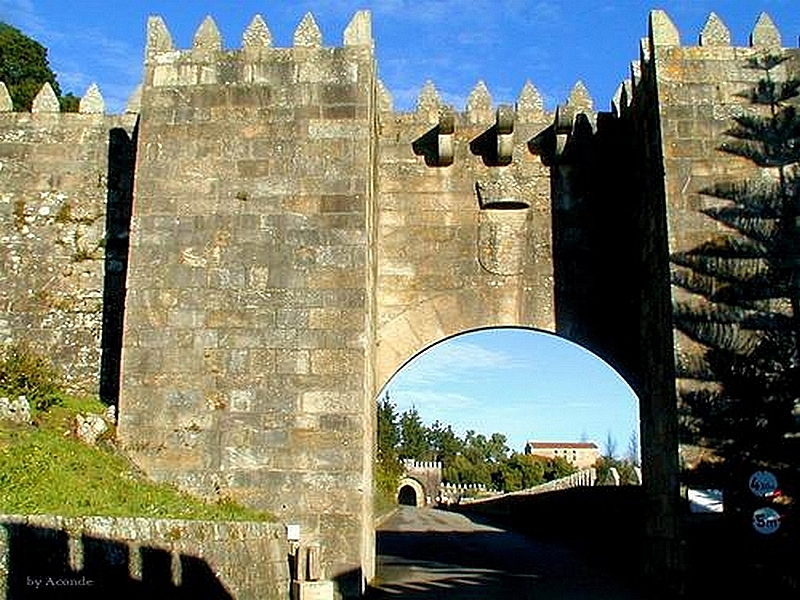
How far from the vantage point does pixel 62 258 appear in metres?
11.2

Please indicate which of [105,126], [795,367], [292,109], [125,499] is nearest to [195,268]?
[292,109]

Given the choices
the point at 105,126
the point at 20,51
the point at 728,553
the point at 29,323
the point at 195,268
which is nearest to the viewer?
the point at 728,553

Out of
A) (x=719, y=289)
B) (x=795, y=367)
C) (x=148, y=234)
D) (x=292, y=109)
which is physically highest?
(x=292, y=109)

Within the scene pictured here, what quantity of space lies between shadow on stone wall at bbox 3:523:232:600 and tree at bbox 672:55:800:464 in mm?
4714

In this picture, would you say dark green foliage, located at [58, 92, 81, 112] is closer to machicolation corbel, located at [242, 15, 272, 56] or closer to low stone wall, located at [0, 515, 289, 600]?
machicolation corbel, located at [242, 15, 272, 56]

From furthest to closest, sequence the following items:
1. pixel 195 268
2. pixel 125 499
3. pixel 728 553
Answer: pixel 195 268 < pixel 728 553 < pixel 125 499

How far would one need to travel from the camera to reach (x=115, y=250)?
11266 millimetres

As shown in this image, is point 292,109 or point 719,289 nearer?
point 719,289

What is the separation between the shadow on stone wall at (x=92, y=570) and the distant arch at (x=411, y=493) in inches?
1759

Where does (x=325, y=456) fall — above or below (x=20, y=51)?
below

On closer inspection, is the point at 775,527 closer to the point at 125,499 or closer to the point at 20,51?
the point at 125,499

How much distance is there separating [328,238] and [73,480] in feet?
11.3

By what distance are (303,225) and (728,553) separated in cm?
499

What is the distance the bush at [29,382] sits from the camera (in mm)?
9109
